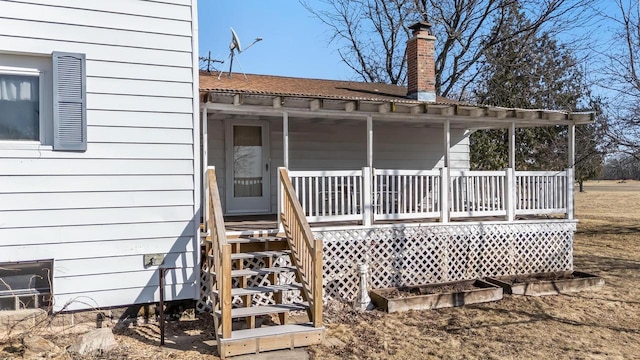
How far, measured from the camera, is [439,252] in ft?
26.0

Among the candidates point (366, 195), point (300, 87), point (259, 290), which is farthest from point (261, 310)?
point (300, 87)

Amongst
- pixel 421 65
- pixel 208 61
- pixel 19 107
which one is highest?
pixel 208 61

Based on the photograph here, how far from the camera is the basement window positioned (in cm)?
534

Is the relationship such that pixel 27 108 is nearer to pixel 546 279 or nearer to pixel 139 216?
pixel 139 216

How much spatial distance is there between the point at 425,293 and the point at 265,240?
8.93ft

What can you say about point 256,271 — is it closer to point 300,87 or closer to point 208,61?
point 300,87

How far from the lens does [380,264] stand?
746cm

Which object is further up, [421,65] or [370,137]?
[421,65]

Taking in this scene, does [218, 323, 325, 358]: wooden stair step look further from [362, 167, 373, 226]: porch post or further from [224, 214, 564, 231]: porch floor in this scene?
[362, 167, 373, 226]: porch post

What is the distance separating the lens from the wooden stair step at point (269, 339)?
4.75 meters

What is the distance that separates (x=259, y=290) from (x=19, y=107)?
345cm

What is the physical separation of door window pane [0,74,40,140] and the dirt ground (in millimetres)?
2333

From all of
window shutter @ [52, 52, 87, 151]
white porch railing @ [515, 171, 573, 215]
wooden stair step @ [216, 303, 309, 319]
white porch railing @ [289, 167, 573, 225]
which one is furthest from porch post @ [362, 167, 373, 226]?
window shutter @ [52, 52, 87, 151]

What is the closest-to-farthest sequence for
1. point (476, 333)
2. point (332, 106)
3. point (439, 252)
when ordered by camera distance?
point (476, 333)
point (332, 106)
point (439, 252)
